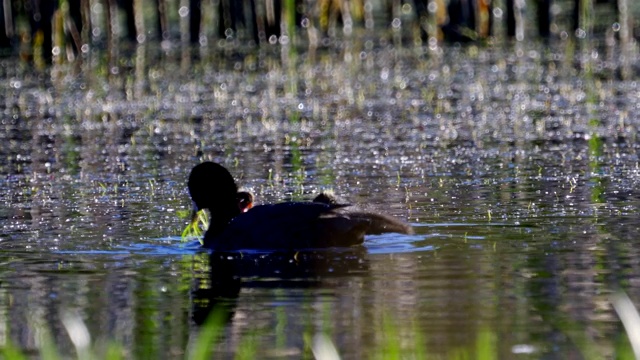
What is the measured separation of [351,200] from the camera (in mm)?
9984

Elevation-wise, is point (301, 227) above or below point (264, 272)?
above

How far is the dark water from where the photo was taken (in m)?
6.07

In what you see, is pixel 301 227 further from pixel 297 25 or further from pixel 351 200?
pixel 297 25

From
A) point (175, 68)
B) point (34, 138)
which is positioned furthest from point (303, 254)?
point (175, 68)

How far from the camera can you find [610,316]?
6102 millimetres

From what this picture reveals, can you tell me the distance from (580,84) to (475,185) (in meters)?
7.72

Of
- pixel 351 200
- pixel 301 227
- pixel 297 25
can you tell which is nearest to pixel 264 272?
pixel 301 227

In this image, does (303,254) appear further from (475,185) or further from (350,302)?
(475,185)

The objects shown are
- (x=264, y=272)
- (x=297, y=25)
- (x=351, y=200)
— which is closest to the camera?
(x=264, y=272)

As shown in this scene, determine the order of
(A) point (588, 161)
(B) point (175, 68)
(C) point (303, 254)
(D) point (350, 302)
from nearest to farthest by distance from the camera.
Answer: (D) point (350, 302) < (C) point (303, 254) < (A) point (588, 161) < (B) point (175, 68)

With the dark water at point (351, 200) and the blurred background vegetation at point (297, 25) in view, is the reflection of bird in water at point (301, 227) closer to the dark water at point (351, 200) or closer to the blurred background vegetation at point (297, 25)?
the dark water at point (351, 200)

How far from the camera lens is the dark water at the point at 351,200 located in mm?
6074

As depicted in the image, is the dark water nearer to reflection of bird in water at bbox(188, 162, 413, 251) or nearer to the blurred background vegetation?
reflection of bird in water at bbox(188, 162, 413, 251)

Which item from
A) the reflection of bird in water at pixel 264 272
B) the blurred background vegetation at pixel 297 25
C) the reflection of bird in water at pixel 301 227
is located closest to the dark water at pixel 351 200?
the reflection of bird in water at pixel 264 272
